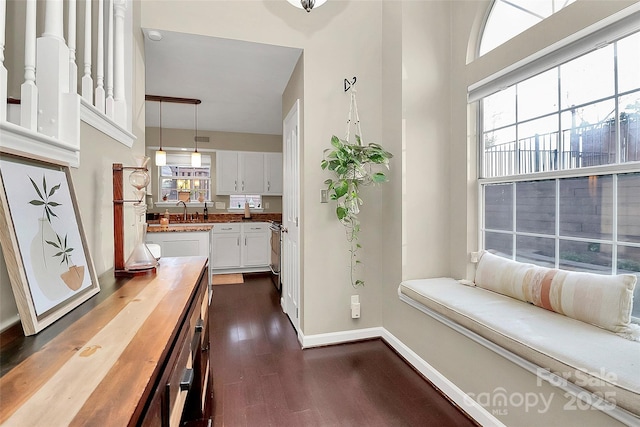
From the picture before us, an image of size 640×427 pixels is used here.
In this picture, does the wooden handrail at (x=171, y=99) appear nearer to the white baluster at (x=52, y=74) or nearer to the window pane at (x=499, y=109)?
the white baluster at (x=52, y=74)

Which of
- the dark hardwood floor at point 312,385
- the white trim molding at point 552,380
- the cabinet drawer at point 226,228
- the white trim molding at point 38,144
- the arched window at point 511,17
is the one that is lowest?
the dark hardwood floor at point 312,385

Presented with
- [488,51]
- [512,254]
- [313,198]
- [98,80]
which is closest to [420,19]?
[488,51]

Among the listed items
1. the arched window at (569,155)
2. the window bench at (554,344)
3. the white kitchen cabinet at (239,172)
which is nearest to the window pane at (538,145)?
the arched window at (569,155)

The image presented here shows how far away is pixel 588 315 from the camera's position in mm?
1479

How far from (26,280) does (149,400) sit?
53cm

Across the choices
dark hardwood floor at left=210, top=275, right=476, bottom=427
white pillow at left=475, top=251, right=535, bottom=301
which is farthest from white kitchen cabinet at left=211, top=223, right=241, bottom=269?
white pillow at left=475, top=251, right=535, bottom=301

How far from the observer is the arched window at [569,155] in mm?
1494

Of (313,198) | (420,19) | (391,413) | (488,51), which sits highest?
(420,19)

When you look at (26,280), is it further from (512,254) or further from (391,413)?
(512,254)

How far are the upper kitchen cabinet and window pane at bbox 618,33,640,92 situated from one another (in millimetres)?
4954

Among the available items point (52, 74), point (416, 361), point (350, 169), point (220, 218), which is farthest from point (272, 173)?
point (52, 74)

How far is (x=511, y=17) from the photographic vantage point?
6.90ft

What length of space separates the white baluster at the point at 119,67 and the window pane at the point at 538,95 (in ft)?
8.48

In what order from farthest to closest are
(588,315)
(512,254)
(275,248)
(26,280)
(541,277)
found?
(275,248)
(512,254)
(541,277)
(588,315)
(26,280)
